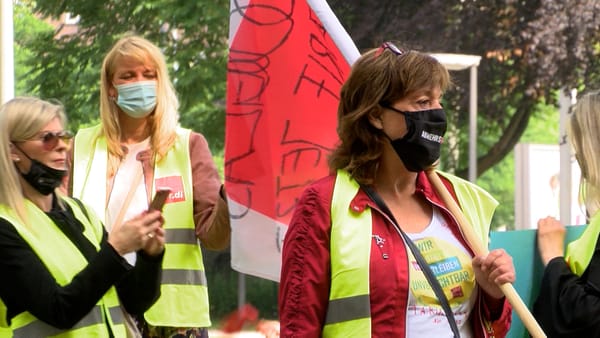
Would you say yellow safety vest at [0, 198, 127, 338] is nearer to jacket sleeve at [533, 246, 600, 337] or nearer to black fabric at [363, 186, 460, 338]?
black fabric at [363, 186, 460, 338]

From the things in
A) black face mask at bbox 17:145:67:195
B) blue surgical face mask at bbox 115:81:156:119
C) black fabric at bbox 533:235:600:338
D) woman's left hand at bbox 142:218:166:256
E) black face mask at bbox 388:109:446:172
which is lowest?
black fabric at bbox 533:235:600:338

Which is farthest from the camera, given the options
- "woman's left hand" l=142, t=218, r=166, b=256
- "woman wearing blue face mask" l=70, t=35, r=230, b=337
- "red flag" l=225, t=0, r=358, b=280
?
"woman wearing blue face mask" l=70, t=35, r=230, b=337

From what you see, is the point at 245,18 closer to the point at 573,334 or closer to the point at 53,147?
the point at 53,147

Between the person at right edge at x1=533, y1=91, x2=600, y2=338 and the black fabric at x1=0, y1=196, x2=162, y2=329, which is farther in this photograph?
the person at right edge at x1=533, y1=91, x2=600, y2=338

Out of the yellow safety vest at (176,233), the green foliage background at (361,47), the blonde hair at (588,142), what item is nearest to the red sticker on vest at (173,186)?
the yellow safety vest at (176,233)

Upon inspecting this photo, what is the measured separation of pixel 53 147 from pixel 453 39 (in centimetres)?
1154

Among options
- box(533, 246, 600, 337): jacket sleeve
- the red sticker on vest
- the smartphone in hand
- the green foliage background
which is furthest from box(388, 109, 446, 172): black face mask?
the green foliage background

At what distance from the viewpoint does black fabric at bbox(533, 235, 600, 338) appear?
4.03 metres

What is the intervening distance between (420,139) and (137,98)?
5.77 ft

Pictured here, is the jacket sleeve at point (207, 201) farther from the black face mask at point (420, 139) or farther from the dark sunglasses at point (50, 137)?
the black face mask at point (420, 139)

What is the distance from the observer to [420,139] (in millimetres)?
3525

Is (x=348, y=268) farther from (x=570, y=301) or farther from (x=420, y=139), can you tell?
(x=570, y=301)

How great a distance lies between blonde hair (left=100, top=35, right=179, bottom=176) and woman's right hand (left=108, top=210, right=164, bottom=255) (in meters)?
1.13

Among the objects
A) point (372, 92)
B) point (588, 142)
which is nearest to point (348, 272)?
point (372, 92)
